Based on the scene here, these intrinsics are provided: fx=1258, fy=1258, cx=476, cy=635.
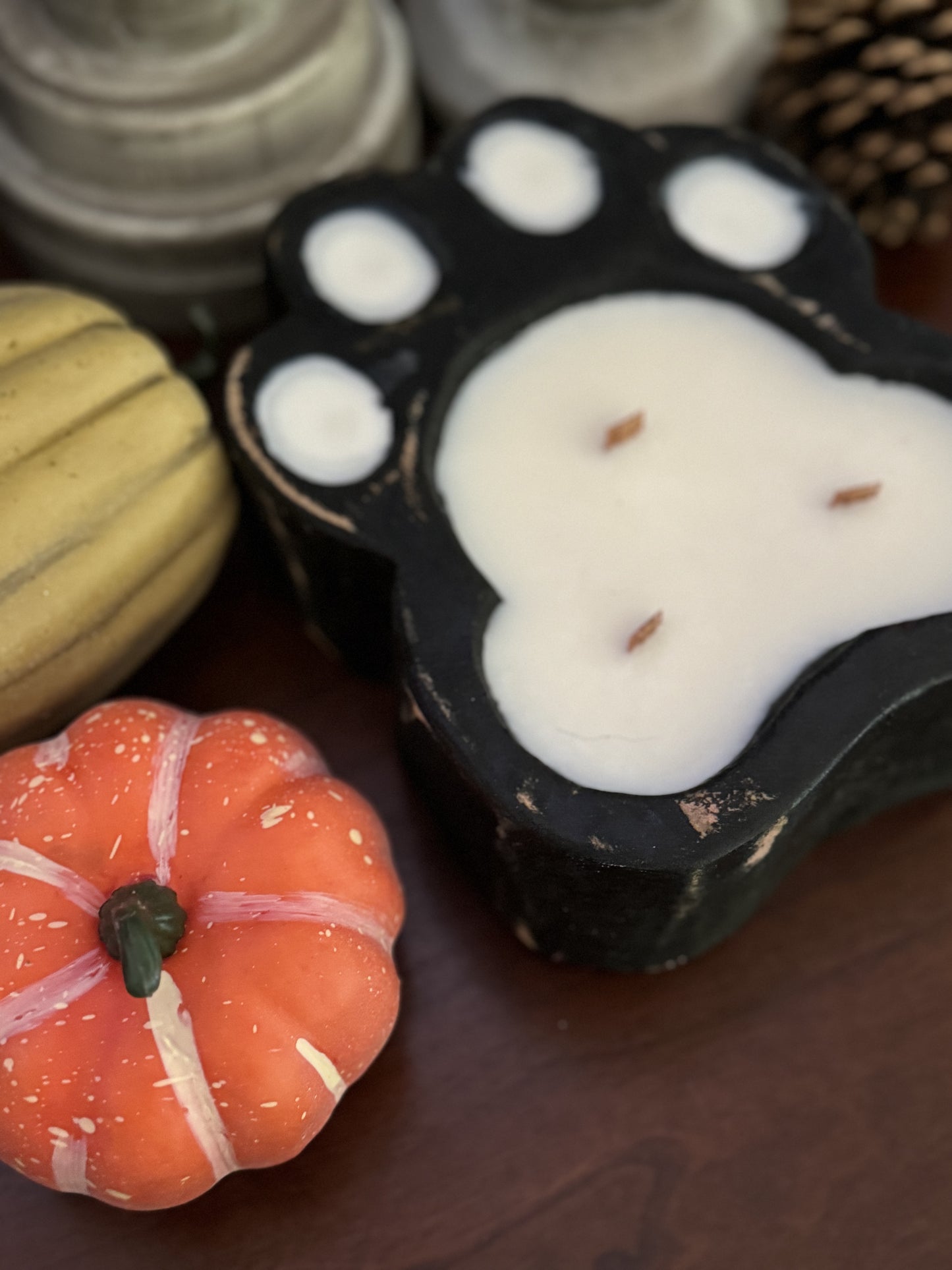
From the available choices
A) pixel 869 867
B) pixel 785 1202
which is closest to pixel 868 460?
pixel 869 867

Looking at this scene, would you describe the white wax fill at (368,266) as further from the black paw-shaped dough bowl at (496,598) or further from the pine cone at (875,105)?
the pine cone at (875,105)

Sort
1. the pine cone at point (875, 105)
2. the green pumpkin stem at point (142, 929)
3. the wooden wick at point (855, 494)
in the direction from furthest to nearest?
1. the pine cone at point (875, 105)
2. the wooden wick at point (855, 494)
3. the green pumpkin stem at point (142, 929)

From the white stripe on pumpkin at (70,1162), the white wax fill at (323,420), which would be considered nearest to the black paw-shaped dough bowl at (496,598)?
the white wax fill at (323,420)

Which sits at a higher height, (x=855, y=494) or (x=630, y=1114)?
(x=855, y=494)

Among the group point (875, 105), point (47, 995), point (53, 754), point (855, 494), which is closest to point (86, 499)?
point (53, 754)

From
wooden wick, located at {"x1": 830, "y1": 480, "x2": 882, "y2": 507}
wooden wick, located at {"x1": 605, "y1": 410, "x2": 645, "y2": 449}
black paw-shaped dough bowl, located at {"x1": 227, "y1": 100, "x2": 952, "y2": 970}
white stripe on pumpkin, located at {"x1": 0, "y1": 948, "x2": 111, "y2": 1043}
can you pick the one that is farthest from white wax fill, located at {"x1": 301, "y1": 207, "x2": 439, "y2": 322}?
white stripe on pumpkin, located at {"x1": 0, "y1": 948, "x2": 111, "y2": 1043}

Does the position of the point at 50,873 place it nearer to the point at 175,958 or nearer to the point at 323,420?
the point at 175,958

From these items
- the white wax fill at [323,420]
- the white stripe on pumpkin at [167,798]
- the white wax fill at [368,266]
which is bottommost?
the white stripe on pumpkin at [167,798]

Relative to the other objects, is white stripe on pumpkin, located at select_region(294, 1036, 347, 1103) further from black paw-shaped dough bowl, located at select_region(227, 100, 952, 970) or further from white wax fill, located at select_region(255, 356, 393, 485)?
white wax fill, located at select_region(255, 356, 393, 485)
